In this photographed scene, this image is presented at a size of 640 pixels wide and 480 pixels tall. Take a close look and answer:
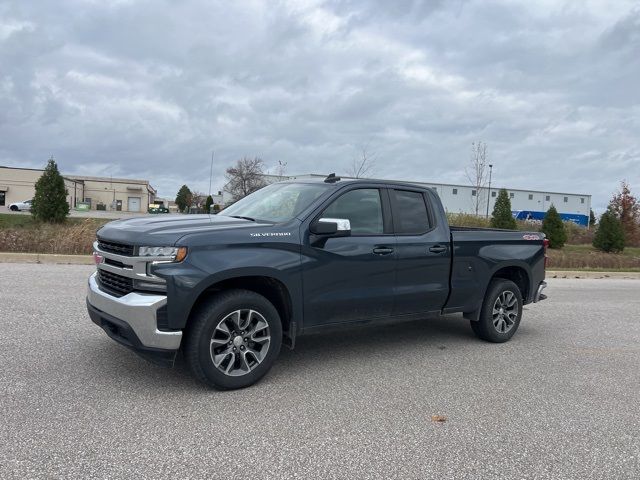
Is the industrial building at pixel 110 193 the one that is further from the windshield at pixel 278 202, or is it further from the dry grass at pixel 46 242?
the windshield at pixel 278 202

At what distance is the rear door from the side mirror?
0.88 m

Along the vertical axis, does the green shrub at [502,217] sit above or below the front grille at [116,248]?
above

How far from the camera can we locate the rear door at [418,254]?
542cm

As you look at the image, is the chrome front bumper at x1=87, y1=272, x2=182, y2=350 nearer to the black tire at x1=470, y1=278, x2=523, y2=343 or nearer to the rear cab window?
the rear cab window

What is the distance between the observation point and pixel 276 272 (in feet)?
14.8

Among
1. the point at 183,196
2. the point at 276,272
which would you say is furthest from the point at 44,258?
the point at 183,196

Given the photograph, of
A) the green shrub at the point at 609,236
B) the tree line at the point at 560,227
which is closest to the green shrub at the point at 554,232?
the tree line at the point at 560,227

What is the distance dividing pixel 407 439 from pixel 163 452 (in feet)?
5.42

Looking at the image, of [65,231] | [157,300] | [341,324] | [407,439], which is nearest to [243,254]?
[157,300]

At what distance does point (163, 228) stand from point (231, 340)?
3.61 ft

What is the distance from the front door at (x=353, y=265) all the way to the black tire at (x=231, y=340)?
0.43 m

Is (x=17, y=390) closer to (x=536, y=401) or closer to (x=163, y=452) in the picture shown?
(x=163, y=452)

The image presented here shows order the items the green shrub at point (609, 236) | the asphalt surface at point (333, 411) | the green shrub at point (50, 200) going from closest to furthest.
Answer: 1. the asphalt surface at point (333, 411)
2. the green shrub at point (50, 200)
3. the green shrub at point (609, 236)

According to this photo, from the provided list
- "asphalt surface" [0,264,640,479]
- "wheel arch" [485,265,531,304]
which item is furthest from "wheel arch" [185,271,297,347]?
"wheel arch" [485,265,531,304]
